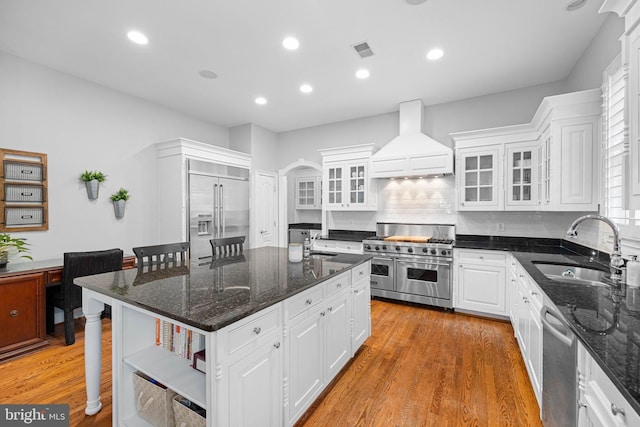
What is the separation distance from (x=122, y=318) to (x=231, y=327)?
0.83 meters

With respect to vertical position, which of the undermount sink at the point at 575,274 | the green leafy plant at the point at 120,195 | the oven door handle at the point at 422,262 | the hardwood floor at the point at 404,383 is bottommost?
the hardwood floor at the point at 404,383

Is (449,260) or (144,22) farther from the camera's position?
(449,260)

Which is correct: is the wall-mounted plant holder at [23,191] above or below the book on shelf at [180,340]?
above

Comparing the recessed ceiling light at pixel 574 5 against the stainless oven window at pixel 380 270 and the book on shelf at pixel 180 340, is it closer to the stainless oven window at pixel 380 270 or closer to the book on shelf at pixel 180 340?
the stainless oven window at pixel 380 270

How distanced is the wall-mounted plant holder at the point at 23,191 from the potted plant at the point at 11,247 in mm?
196

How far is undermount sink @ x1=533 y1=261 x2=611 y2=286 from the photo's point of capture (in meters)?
2.07

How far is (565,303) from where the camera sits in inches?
57.3

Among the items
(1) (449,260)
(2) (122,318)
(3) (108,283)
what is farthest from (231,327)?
(1) (449,260)

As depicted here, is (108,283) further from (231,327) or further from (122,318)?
(231,327)

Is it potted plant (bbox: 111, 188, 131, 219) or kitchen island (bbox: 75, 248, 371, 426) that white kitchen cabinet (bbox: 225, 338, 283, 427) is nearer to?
kitchen island (bbox: 75, 248, 371, 426)

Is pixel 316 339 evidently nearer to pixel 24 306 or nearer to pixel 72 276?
pixel 72 276

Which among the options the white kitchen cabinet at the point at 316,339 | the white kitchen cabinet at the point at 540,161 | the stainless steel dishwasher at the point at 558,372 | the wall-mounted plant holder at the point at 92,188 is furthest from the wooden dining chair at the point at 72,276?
the white kitchen cabinet at the point at 540,161

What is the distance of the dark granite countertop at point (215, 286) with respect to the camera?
131cm

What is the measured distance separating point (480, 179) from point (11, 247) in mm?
5642
